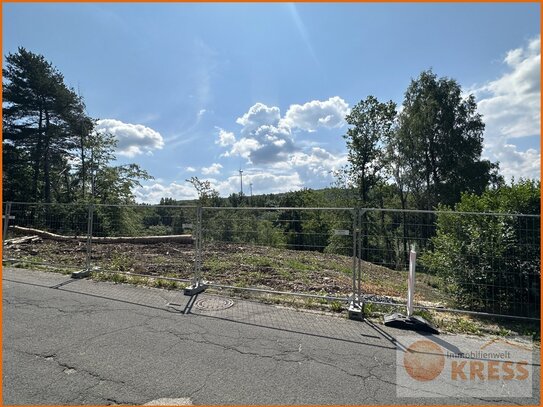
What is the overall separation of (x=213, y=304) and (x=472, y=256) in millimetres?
5043

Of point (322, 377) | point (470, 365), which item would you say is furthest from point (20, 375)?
point (470, 365)

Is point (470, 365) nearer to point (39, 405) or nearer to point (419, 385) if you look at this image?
point (419, 385)

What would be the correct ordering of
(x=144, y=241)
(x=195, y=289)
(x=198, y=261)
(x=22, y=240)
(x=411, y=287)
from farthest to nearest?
(x=144, y=241), (x=22, y=240), (x=198, y=261), (x=195, y=289), (x=411, y=287)

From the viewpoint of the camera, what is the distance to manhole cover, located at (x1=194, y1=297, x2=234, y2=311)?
6074 mm

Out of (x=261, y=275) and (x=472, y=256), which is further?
(x=261, y=275)

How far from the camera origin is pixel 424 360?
4078mm

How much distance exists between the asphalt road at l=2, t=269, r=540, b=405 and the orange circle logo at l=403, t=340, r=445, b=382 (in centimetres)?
19

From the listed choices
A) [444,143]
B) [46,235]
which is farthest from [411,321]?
[444,143]

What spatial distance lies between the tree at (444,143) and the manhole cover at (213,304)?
30.4m

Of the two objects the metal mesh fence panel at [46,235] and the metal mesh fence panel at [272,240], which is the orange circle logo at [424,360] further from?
the metal mesh fence panel at [46,235]

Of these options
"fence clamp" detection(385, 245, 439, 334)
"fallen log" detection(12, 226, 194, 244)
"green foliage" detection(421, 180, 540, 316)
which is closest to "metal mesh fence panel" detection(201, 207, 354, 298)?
"fence clamp" detection(385, 245, 439, 334)

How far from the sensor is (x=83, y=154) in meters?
33.2

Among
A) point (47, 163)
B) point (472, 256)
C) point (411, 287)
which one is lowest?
point (411, 287)

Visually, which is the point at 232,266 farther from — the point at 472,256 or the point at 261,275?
the point at 472,256
